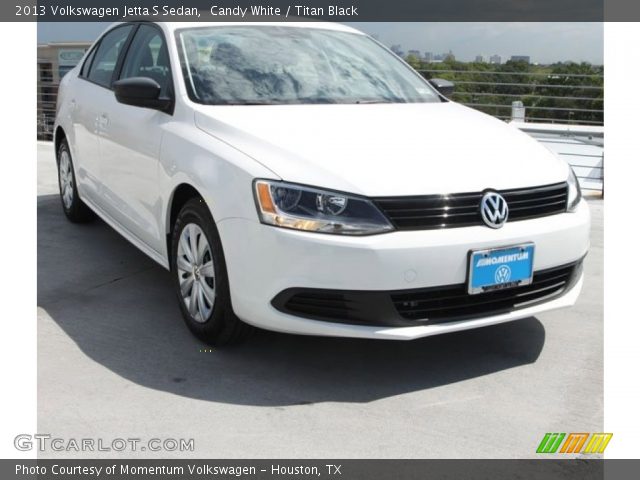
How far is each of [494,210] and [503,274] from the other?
271mm

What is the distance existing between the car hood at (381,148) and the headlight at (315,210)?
46mm

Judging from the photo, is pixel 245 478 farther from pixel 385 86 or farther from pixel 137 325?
pixel 385 86

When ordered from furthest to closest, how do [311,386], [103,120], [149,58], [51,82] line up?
[51,82]
[103,120]
[149,58]
[311,386]

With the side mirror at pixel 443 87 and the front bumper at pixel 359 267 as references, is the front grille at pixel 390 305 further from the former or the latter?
the side mirror at pixel 443 87

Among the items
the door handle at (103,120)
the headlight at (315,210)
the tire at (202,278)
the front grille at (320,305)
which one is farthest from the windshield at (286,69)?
the front grille at (320,305)

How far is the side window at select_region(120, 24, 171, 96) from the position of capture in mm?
4363

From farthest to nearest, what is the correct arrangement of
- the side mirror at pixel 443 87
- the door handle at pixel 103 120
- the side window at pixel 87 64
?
the side window at pixel 87 64, the side mirror at pixel 443 87, the door handle at pixel 103 120

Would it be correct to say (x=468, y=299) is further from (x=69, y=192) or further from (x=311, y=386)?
(x=69, y=192)

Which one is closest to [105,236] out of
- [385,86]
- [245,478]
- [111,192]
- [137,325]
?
[111,192]

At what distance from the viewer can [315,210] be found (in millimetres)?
3248

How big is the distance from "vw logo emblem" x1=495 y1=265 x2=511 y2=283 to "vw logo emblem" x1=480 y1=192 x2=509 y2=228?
0.18m

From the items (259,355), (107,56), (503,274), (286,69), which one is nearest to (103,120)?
(107,56)

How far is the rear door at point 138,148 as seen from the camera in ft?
13.9

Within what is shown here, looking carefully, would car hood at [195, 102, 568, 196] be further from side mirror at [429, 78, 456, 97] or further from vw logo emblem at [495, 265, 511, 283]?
side mirror at [429, 78, 456, 97]
